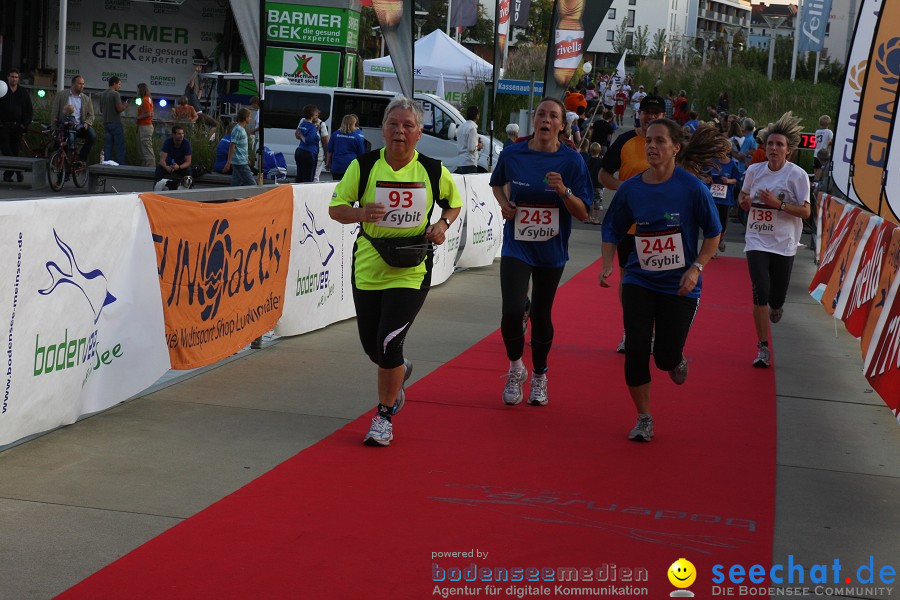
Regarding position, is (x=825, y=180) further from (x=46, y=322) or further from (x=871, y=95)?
(x=46, y=322)

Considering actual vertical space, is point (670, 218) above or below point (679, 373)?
above

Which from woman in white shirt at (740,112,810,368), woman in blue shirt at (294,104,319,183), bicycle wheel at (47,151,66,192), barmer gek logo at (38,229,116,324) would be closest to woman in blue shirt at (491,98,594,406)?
barmer gek logo at (38,229,116,324)

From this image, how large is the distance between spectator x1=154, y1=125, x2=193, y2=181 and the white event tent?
1777 cm

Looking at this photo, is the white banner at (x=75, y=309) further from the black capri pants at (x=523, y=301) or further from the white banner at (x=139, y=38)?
the white banner at (x=139, y=38)

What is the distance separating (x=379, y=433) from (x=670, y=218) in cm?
212

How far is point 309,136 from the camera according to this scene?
2350 cm

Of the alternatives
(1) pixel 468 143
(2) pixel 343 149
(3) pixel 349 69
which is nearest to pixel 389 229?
(2) pixel 343 149

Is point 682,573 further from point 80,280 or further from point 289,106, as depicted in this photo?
point 289,106

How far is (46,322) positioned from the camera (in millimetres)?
6355

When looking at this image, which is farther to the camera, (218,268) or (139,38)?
(139,38)

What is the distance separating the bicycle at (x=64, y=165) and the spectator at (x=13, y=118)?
84 centimetres

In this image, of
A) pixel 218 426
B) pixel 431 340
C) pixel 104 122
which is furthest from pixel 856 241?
pixel 104 122

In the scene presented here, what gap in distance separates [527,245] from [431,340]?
3121 mm

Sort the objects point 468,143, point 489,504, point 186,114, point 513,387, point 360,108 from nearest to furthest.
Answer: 1. point 489,504
2. point 513,387
3. point 468,143
4. point 186,114
5. point 360,108
